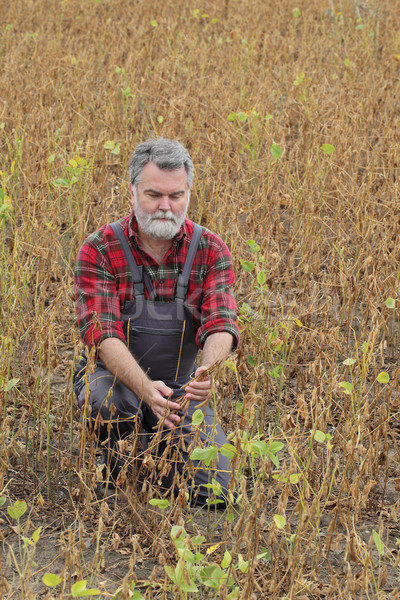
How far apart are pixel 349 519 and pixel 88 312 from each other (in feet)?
3.87

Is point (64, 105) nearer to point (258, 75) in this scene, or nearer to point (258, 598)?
point (258, 75)

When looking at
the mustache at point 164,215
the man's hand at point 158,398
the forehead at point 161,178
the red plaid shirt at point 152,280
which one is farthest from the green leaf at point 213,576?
the forehead at point 161,178

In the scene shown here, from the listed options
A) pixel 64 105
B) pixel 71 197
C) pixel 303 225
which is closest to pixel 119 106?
pixel 64 105

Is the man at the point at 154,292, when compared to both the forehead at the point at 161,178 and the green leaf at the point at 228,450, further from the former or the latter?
the green leaf at the point at 228,450

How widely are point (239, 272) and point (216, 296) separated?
3.38 ft

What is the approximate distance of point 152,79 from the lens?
600 centimetres

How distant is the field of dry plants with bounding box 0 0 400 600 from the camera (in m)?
2.28

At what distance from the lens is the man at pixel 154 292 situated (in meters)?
2.86

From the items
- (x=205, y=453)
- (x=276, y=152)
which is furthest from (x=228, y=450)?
(x=276, y=152)

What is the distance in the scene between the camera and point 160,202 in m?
2.89

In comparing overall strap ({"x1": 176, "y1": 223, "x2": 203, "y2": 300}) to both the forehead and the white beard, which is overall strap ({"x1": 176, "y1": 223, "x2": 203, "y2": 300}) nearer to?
the white beard

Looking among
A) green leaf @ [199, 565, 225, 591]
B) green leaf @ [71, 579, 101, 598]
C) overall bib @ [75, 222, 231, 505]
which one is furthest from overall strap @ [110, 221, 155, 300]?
green leaf @ [71, 579, 101, 598]

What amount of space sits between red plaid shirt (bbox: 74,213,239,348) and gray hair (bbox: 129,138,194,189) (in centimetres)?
19

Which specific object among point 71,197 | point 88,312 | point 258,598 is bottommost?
point 258,598
